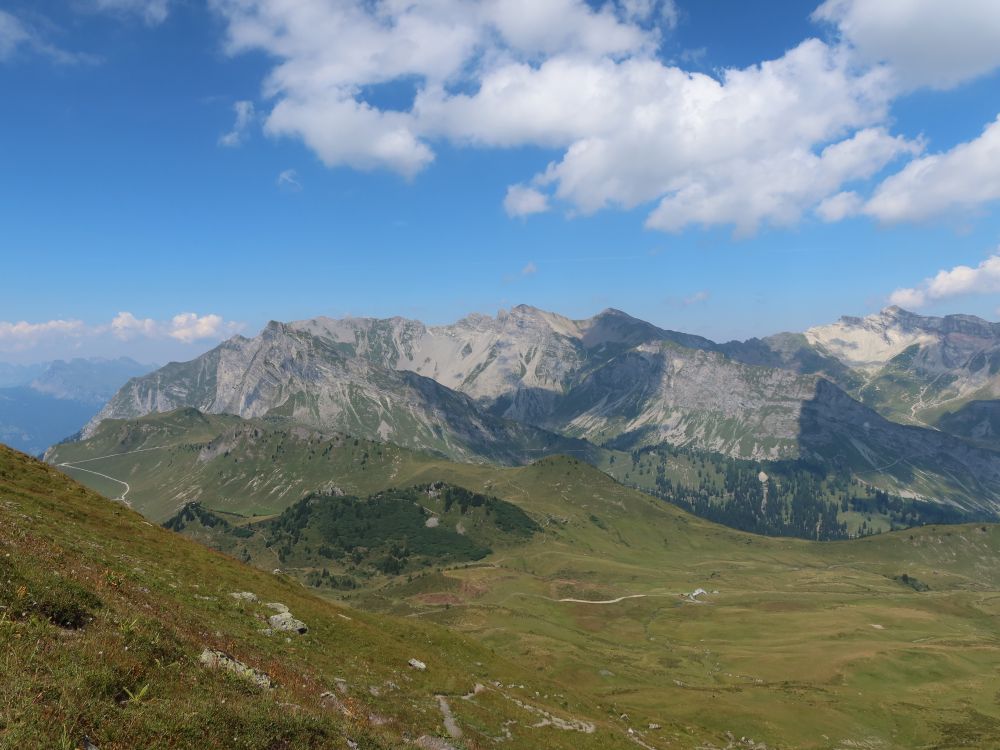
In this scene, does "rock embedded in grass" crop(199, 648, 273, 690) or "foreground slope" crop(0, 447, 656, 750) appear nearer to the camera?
"foreground slope" crop(0, 447, 656, 750)

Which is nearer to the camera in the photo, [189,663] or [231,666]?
[189,663]

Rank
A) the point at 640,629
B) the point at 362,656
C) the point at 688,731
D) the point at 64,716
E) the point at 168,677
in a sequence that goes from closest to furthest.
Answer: the point at 64,716, the point at 168,677, the point at 362,656, the point at 688,731, the point at 640,629

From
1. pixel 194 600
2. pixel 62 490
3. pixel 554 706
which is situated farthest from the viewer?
pixel 62 490

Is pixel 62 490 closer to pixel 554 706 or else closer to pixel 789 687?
pixel 554 706

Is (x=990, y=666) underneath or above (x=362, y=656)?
underneath

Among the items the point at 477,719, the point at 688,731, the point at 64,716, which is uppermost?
the point at 64,716

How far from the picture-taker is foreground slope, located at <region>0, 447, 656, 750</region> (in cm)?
1627

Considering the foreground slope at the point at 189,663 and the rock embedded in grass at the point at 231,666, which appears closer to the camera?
the foreground slope at the point at 189,663

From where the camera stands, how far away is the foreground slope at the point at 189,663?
16.3m

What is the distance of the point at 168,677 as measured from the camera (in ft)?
65.3

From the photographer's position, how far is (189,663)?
72.1 feet

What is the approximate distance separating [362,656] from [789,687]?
107232mm

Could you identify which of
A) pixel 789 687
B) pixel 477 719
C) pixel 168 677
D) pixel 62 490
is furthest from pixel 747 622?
pixel 168 677

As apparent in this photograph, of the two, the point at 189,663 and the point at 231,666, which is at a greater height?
the point at 189,663
